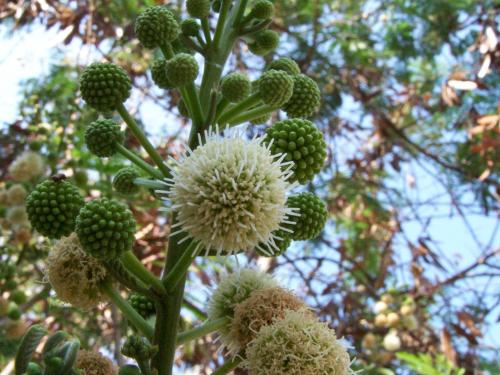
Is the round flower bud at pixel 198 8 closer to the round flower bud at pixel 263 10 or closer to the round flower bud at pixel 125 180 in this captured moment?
the round flower bud at pixel 263 10

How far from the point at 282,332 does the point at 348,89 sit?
458cm

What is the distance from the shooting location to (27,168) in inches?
158

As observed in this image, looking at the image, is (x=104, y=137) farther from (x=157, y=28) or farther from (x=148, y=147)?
(x=157, y=28)

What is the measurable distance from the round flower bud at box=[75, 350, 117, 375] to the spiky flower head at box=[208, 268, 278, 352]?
16.3 inches

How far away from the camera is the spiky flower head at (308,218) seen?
6.32ft

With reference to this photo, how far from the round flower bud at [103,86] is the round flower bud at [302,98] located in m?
0.59

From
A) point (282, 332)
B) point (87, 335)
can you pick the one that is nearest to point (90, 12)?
point (87, 335)

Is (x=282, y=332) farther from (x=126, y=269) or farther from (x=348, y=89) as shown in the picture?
(x=348, y=89)

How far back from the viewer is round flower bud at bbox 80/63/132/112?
1939 millimetres

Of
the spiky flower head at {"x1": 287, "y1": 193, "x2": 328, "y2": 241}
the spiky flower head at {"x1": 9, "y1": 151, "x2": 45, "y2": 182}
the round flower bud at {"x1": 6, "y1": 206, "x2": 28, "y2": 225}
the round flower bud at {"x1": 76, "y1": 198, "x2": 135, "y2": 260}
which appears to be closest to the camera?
the round flower bud at {"x1": 76, "y1": 198, "x2": 135, "y2": 260}

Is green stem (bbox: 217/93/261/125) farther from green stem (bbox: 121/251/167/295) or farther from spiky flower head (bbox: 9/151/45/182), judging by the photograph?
spiky flower head (bbox: 9/151/45/182)

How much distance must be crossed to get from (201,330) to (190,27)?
3.48 feet

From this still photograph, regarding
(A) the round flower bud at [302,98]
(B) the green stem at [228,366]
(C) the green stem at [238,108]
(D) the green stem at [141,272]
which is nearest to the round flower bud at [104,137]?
(C) the green stem at [238,108]

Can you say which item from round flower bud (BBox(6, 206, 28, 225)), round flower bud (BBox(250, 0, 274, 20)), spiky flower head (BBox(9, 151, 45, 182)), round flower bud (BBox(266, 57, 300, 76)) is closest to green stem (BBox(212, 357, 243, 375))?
round flower bud (BBox(266, 57, 300, 76))
